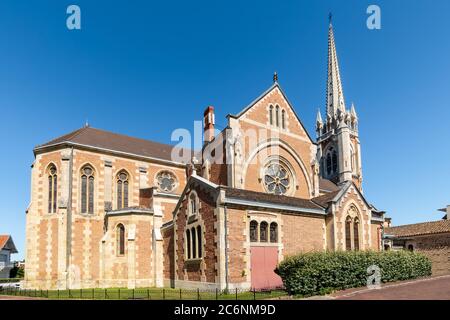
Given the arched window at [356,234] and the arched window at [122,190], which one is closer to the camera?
the arched window at [356,234]

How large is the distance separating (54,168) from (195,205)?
16427 millimetres

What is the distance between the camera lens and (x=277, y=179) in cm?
3428

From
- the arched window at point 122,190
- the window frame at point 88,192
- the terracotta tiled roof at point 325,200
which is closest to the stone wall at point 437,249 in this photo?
the terracotta tiled roof at point 325,200

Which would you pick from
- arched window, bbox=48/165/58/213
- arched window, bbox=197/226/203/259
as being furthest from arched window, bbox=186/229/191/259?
arched window, bbox=48/165/58/213

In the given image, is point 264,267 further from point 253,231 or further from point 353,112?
point 353,112

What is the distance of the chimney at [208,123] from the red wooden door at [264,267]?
54.6 feet

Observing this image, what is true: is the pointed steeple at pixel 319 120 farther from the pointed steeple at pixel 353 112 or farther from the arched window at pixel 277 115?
the arched window at pixel 277 115

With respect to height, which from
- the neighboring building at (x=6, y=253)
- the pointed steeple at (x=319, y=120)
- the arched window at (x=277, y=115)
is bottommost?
the neighboring building at (x=6, y=253)

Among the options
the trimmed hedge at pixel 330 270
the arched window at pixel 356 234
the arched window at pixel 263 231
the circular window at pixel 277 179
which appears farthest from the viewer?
the circular window at pixel 277 179

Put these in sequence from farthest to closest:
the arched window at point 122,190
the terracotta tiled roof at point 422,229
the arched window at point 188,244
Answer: the arched window at point 122,190, the terracotta tiled roof at point 422,229, the arched window at point 188,244

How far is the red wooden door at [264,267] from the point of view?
22.4 m

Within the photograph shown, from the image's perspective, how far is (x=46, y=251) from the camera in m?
31.7

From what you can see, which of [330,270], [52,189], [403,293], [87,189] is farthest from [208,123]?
[403,293]
